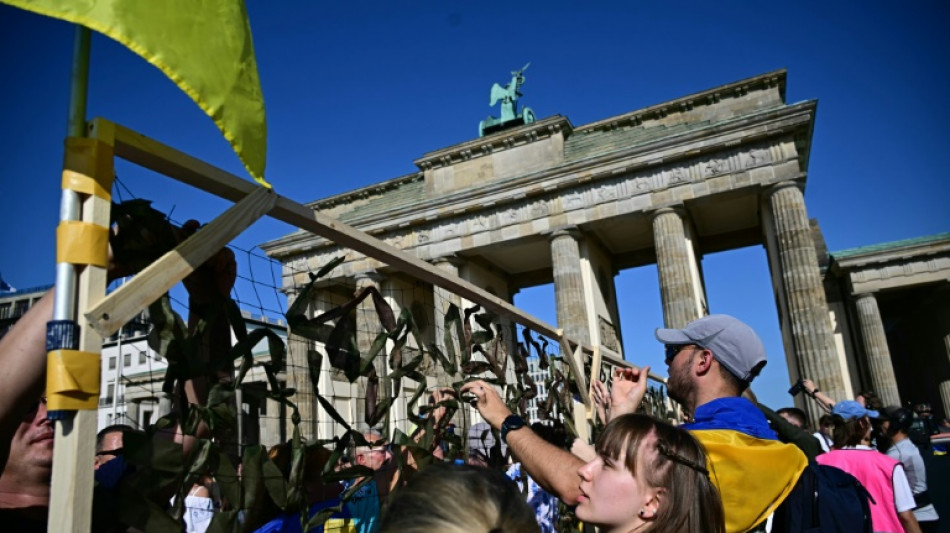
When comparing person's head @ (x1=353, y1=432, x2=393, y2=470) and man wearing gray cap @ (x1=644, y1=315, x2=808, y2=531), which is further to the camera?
person's head @ (x1=353, y1=432, x2=393, y2=470)

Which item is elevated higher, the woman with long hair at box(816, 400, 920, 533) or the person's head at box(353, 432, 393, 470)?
the person's head at box(353, 432, 393, 470)

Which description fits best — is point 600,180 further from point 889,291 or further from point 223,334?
point 223,334

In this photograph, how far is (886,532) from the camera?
4.71 meters

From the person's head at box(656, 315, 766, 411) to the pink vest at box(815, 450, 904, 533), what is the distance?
2664mm

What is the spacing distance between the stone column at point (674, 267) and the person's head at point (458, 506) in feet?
64.2

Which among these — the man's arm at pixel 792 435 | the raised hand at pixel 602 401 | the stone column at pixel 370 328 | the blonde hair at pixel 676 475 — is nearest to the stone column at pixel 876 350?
the stone column at pixel 370 328

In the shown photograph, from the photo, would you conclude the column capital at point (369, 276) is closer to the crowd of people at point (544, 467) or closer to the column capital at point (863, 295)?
the column capital at point (863, 295)

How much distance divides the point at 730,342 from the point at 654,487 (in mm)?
938

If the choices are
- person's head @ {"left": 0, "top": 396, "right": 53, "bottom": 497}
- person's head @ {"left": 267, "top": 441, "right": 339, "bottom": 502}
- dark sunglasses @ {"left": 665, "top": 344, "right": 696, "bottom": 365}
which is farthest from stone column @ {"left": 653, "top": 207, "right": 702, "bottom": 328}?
person's head @ {"left": 0, "top": 396, "right": 53, "bottom": 497}

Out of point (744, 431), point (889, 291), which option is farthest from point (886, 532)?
point (889, 291)

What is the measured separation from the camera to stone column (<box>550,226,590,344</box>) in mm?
21781

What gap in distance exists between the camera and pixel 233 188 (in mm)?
1816

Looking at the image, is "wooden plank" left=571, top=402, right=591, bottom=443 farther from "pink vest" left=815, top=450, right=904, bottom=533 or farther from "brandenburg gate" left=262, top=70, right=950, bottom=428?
"brandenburg gate" left=262, top=70, right=950, bottom=428

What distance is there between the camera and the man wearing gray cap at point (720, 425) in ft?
7.22
